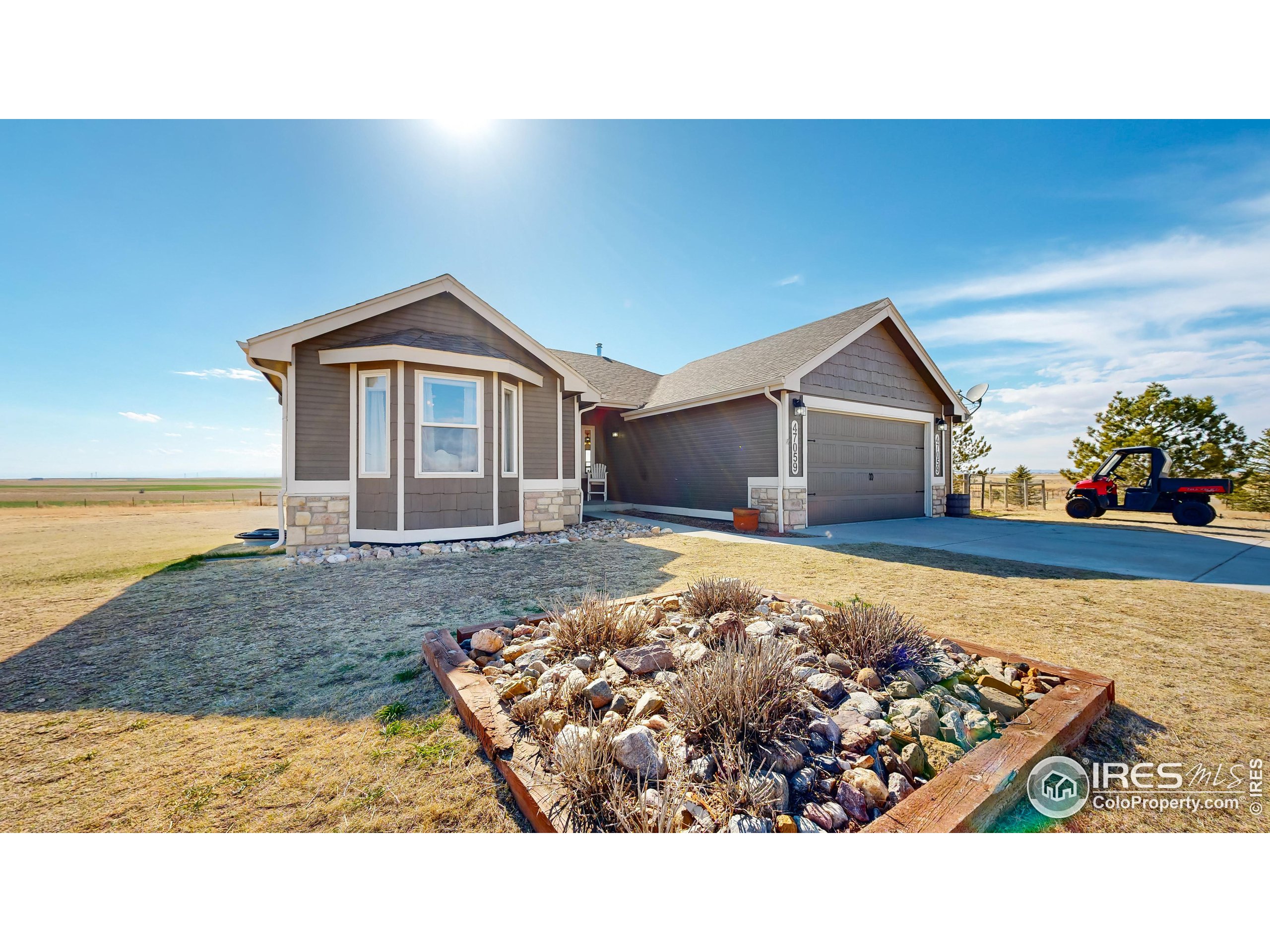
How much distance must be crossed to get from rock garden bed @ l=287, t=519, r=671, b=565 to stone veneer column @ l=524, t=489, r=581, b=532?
0.17m

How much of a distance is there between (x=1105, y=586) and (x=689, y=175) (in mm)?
6839

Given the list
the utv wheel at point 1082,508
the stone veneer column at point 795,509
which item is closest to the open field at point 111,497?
the stone veneer column at point 795,509

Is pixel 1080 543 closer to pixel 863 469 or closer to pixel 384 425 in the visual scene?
pixel 863 469

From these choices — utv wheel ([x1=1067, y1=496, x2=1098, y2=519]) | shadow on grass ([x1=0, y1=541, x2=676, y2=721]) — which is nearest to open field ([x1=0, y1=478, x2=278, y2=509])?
shadow on grass ([x1=0, y1=541, x2=676, y2=721])

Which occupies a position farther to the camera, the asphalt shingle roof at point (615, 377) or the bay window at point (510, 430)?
the asphalt shingle roof at point (615, 377)

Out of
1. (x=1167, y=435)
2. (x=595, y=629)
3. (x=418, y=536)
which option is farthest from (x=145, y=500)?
(x=1167, y=435)

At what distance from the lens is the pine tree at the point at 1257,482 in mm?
12102

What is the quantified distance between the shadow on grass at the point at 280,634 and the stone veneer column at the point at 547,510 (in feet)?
8.02

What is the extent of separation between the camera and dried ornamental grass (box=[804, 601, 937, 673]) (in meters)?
2.39

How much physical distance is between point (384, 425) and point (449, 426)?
932 mm

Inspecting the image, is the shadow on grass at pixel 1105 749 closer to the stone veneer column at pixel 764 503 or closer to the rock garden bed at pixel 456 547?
the rock garden bed at pixel 456 547
